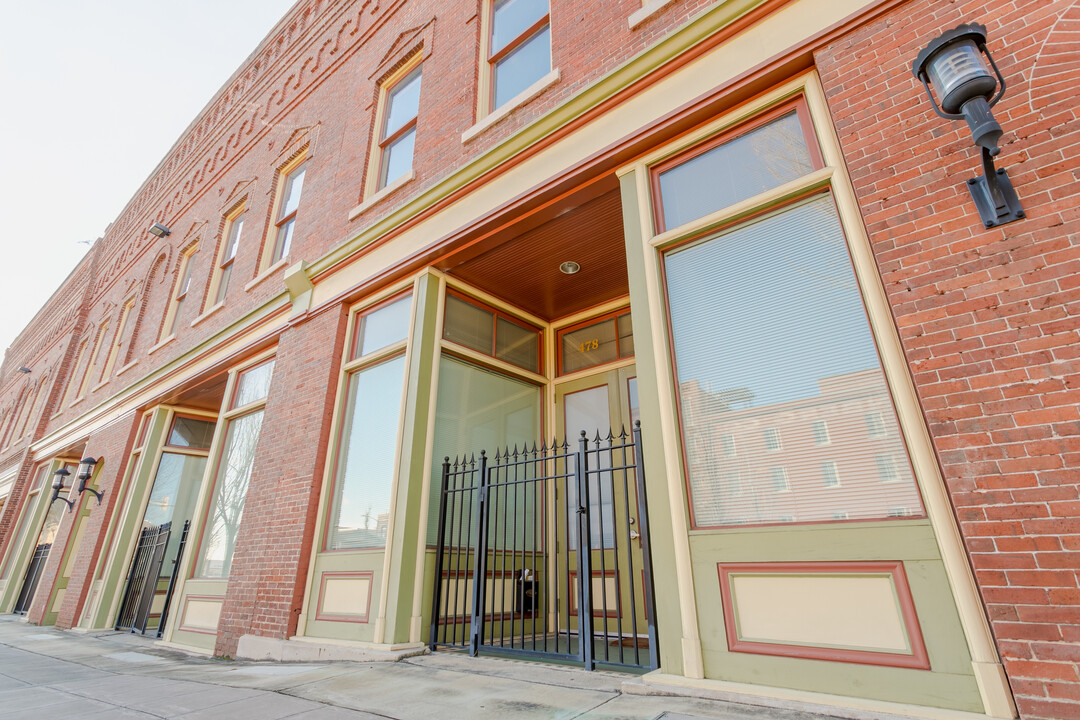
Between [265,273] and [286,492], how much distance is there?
4117mm

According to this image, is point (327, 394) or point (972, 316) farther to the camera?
point (327, 394)

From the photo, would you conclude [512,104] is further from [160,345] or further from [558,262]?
[160,345]

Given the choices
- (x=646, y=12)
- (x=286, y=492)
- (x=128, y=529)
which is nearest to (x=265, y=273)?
(x=286, y=492)

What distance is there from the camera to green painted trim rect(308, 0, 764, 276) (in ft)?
14.5

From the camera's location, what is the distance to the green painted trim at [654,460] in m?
3.47

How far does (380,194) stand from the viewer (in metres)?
7.32

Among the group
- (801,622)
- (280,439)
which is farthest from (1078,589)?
(280,439)

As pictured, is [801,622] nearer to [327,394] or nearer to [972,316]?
[972,316]

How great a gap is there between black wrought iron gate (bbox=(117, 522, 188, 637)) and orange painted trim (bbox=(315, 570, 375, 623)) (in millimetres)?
4782

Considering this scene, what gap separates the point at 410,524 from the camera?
→ 18.1ft

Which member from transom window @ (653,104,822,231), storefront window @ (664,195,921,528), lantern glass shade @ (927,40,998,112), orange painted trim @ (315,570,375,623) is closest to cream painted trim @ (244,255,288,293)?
orange painted trim @ (315,570,375,623)

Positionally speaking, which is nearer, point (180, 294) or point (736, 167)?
point (736, 167)

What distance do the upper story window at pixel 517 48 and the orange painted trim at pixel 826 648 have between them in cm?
538

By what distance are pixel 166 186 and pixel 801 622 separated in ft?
58.6
